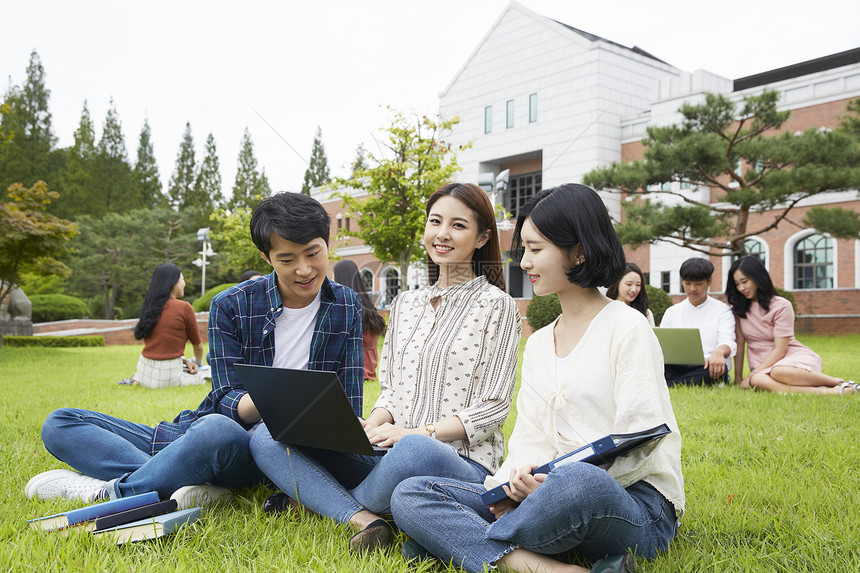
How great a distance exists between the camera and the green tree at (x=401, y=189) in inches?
568

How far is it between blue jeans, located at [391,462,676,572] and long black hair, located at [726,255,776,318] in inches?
165

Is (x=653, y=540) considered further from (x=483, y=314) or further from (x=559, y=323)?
(x=483, y=314)

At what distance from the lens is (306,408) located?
1957mm

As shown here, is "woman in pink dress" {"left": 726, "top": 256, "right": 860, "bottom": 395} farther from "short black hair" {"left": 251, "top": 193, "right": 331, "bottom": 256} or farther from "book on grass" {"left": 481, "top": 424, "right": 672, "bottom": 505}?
"book on grass" {"left": 481, "top": 424, "right": 672, "bottom": 505}

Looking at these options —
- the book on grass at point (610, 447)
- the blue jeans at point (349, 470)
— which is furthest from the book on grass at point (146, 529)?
the book on grass at point (610, 447)

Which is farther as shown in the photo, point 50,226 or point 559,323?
point 50,226

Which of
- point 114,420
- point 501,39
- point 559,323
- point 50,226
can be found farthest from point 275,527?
point 501,39

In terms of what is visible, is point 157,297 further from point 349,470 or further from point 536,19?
point 536,19

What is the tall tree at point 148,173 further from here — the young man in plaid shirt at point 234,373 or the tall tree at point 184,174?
the young man in plaid shirt at point 234,373

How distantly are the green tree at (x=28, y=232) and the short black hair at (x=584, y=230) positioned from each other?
11.8 m

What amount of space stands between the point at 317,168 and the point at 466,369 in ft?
125

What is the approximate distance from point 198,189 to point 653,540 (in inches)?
1474

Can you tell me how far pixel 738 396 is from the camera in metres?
5.14

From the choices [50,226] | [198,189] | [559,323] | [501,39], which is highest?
[501,39]
